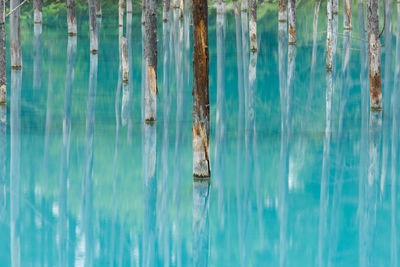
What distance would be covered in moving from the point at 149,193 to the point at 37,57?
1597cm

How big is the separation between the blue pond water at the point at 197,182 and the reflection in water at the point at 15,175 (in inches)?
1.0

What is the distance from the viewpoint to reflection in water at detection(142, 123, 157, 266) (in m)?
8.26

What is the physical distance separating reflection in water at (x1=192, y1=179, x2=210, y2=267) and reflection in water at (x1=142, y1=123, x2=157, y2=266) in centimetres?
48

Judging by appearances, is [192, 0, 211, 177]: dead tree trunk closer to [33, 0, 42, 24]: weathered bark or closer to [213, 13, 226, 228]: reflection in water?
[213, 13, 226, 228]: reflection in water

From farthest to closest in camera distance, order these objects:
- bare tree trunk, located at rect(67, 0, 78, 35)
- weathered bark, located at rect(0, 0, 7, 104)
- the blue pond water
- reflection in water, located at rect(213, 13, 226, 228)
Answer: bare tree trunk, located at rect(67, 0, 78, 35) → weathered bark, located at rect(0, 0, 7, 104) → reflection in water, located at rect(213, 13, 226, 228) → the blue pond water

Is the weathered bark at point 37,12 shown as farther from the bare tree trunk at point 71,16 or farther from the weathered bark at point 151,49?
the weathered bark at point 151,49

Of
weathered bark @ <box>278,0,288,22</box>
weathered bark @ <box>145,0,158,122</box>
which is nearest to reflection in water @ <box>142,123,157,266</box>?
weathered bark @ <box>145,0,158,122</box>

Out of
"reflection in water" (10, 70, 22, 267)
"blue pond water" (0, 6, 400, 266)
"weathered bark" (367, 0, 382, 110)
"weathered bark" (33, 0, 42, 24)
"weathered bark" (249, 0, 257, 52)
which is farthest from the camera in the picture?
"weathered bark" (33, 0, 42, 24)

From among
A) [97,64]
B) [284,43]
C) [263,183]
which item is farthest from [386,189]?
[284,43]

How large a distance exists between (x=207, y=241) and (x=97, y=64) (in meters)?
15.8

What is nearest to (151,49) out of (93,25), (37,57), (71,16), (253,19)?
(93,25)

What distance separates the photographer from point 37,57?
83.0 feet

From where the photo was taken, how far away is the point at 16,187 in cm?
1055

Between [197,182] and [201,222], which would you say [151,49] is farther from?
[201,222]
